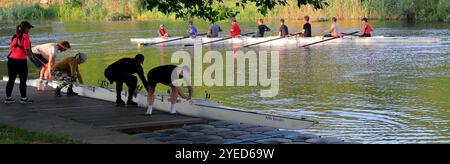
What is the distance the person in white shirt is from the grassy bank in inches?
937

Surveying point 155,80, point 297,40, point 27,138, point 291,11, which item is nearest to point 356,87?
point 155,80

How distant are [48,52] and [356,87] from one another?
8768 mm

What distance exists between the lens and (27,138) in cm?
1013

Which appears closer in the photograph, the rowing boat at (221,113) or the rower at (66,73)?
the rowing boat at (221,113)

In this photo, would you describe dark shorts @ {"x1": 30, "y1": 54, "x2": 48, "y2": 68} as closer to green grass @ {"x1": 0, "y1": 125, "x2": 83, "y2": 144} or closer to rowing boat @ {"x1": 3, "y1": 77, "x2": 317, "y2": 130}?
rowing boat @ {"x1": 3, "y1": 77, "x2": 317, "y2": 130}

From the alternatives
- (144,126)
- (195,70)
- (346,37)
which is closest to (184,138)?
(144,126)

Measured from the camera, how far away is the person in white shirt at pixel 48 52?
1623 centimetres

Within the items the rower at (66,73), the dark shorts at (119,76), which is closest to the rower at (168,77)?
the dark shorts at (119,76)

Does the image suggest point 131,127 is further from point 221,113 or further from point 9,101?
point 9,101

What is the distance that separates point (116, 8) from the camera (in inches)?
2923

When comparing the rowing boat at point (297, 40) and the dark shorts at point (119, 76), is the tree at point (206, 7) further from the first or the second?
the rowing boat at point (297, 40)

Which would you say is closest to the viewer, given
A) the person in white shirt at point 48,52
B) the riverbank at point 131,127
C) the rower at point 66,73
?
the riverbank at point 131,127

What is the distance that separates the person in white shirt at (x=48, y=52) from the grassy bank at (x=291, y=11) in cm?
2380
